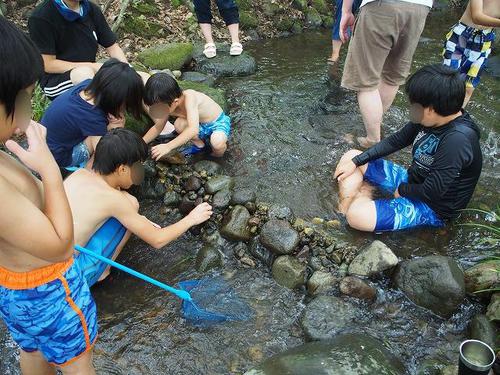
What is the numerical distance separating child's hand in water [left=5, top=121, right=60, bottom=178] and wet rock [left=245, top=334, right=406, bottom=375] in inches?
57.2

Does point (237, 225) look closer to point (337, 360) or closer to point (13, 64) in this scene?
point (337, 360)

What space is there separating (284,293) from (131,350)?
1053 mm

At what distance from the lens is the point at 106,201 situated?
2.63 metres

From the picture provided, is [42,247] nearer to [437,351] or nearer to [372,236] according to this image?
[437,351]

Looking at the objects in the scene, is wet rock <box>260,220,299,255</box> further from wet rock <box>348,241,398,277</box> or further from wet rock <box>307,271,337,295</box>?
wet rock <box>348,241,398,277</box>

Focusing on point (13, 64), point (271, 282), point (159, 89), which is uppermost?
point (13, 64)

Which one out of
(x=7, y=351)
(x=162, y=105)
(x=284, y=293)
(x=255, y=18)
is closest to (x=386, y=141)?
(x=284, y=293)

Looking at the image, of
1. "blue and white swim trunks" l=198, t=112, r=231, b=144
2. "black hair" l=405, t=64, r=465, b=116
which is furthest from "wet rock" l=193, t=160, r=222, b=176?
"black hair" l=405, t=64, r=465, b=116

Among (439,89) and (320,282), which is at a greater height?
(439,89)

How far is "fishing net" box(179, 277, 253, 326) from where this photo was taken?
2787mm

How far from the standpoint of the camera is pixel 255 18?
785cm

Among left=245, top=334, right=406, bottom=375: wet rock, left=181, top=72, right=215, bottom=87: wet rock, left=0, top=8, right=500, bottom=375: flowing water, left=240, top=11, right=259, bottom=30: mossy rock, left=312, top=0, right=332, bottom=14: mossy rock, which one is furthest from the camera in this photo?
left=312, top=0, right=332, bottom=14: mossy rock

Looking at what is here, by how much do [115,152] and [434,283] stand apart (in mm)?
2164

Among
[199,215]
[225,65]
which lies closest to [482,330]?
[199,215]
